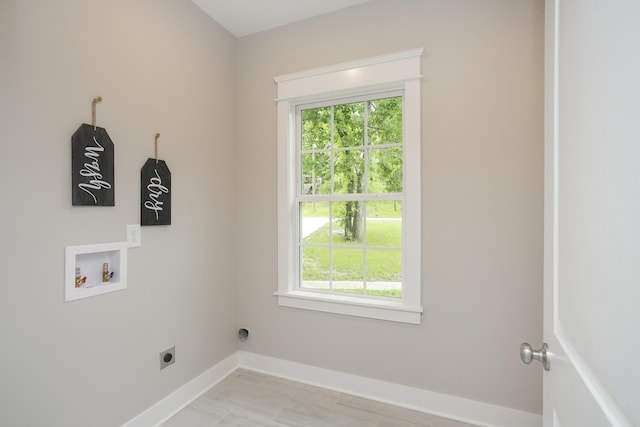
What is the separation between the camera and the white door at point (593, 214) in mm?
450

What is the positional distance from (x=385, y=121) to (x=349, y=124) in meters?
0.28

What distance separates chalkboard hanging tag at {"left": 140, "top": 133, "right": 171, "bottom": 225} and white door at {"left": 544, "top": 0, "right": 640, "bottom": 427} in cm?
196

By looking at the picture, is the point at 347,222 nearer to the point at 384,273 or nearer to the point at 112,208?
the point at 384,273

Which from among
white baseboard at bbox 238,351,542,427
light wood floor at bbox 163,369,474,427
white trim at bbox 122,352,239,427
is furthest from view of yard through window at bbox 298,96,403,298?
white trim at bbox 122,352,239,427

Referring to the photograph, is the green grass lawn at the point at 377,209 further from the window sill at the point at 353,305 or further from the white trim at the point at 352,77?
the white trim at the point at 352,77

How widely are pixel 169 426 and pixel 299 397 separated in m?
0.83

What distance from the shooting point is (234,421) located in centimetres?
189

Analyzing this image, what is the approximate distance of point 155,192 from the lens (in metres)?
1.87

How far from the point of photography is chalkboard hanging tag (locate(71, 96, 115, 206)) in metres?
1.45

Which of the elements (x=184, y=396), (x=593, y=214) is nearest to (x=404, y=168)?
(x=593, y=214)

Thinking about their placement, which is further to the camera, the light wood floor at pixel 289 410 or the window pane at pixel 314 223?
the window pane at pixel 314 223

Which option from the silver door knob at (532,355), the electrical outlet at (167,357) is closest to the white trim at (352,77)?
the silver door knob at (532,355)

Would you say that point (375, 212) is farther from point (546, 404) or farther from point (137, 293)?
point (137, 293)

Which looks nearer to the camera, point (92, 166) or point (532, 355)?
point (532, 355)
